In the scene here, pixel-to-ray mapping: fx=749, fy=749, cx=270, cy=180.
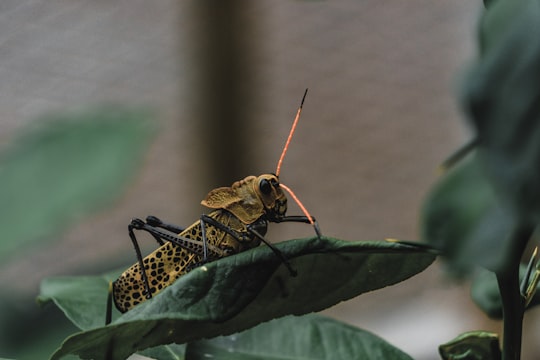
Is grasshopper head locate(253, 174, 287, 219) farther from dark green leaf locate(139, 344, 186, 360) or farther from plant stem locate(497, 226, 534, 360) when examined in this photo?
plant stem locate(497, 226, 534, 360)

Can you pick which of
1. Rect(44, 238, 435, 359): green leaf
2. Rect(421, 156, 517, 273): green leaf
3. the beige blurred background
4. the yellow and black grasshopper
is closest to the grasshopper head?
the yellow and black grasshopper

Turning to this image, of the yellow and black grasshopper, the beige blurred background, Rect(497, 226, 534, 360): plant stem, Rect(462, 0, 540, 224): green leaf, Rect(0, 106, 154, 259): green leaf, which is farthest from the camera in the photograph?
the beige blurred background

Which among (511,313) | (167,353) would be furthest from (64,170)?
(511,313)

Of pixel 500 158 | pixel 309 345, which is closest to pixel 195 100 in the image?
pixel 309 345

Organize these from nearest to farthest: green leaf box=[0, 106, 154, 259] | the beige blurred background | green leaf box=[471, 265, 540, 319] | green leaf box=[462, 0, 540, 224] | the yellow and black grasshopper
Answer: green leaf box=[462, 0, 540, 224] < green leaf box=[471, 265, 540, 319] < the yellow and black grasshopper < green leaf box=[0, 106, 154, 259] < the beige blurred background

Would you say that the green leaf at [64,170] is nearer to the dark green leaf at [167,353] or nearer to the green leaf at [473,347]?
the dark green leaf at [167,353]

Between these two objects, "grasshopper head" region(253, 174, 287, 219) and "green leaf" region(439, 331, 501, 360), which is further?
"grasshopper head" region(253, 174, 287, 219)
